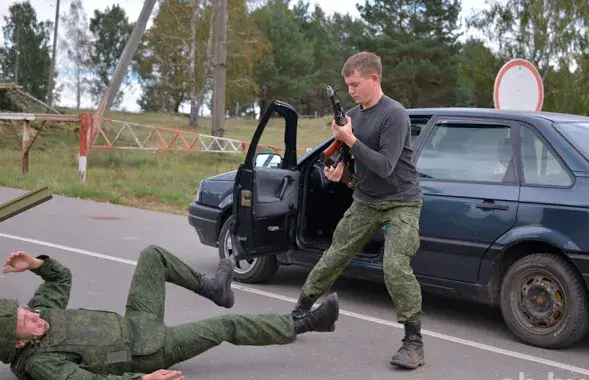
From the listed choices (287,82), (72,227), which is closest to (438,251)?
(72,227)

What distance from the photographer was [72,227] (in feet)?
31.4

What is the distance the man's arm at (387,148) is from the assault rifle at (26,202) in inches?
72.9

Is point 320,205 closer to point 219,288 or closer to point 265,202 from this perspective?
point 265,202

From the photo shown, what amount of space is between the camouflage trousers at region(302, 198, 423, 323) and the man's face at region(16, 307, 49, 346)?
6.48 feet

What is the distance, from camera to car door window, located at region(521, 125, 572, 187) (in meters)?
5.12

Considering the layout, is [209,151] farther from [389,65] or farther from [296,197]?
[389,65]

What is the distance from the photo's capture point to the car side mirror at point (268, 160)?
21.2ft

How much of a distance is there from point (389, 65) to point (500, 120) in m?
44.8

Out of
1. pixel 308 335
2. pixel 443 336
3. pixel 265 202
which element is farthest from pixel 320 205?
pixel 443 336

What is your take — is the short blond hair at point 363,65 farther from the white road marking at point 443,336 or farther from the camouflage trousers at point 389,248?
the white road marking at point 443,336

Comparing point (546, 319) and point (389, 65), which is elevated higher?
point (389, 65)

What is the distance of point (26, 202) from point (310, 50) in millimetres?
62720

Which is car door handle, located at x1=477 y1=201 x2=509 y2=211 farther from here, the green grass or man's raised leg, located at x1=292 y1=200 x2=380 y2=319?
the green grass

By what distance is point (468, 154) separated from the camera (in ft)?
18.7
